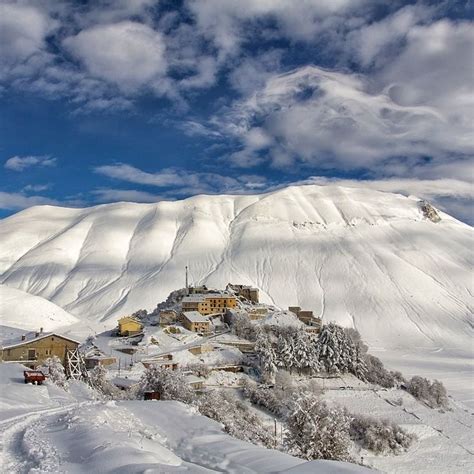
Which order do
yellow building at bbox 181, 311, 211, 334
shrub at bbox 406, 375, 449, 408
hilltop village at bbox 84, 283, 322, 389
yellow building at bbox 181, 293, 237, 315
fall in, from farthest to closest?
yellow building at bbox 181, 293, 237, 315
yellow building at bbox 181, 311, 211, 334
shrub at bbox 406, 375, 449, 408
hilltop village at bbox 84, 283, 322, 389

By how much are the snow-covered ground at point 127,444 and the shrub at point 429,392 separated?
126 feet

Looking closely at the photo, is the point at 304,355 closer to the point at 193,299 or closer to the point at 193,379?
the point at 193,379

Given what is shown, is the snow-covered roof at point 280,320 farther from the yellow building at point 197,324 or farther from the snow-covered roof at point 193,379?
the snow-covered roof at point 193,379

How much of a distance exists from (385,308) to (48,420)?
11164 centimetres

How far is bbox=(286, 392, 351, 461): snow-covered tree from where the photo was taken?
19.7 metres

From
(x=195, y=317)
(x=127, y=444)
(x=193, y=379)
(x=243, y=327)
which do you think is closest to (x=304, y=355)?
(x=243, y=327)

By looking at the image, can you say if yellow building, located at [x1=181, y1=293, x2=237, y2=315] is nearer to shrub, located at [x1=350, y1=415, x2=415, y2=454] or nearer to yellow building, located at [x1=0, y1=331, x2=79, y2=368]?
yellow building, located at [x1=0, y1=331, x2=79, y2=368]

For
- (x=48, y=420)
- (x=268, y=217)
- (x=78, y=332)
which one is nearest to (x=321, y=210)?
(x=268, y=217)

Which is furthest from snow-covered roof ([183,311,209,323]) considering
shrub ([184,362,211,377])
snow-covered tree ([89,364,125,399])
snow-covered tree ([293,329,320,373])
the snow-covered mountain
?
the snow-covered mountain

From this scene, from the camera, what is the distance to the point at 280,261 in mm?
151125

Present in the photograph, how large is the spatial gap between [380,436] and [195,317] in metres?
30.8

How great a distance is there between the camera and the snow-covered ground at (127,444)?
12620 millimetres

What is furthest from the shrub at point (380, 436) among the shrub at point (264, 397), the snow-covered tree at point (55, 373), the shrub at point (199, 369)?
the snow-covered tree at point (55, 373)

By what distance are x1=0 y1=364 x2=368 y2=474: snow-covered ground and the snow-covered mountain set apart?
285 ft
